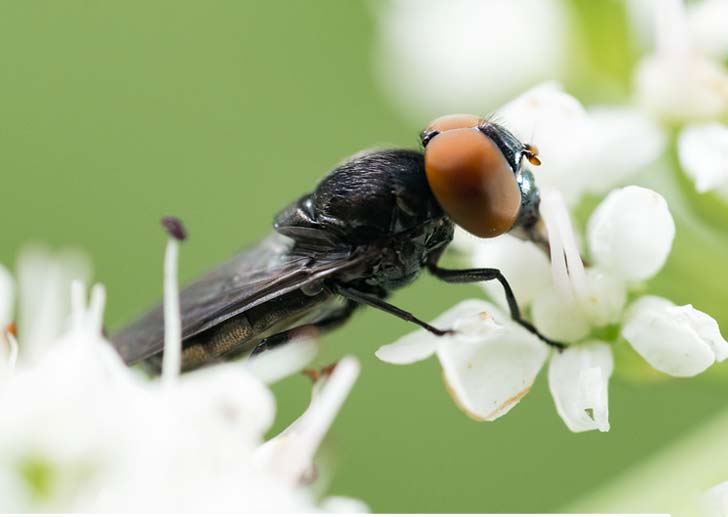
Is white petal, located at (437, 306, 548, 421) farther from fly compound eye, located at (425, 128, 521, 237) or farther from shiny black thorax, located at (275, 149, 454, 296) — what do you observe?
shiny black thorax, located at (275, 149, 454, 296)

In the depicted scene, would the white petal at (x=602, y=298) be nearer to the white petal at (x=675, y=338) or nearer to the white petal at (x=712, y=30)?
the white petal at (x=675, y=338)

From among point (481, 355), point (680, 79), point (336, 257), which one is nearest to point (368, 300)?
point (336, 257)

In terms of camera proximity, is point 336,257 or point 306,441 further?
point 336,257

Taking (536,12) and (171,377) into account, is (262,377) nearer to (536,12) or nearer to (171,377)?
(171,377)

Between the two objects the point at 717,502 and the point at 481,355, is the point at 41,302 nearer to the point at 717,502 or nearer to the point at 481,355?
the point at 481,355

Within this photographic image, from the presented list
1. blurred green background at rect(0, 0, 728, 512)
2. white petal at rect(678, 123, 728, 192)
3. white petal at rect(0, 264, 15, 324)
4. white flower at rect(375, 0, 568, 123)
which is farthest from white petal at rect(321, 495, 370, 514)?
blurred green background at rect(0, 0, 728, 512)

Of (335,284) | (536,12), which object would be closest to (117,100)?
(536,12)

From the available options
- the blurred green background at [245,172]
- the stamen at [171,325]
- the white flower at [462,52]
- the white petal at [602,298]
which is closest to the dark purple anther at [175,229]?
the stamen at [171,325]
